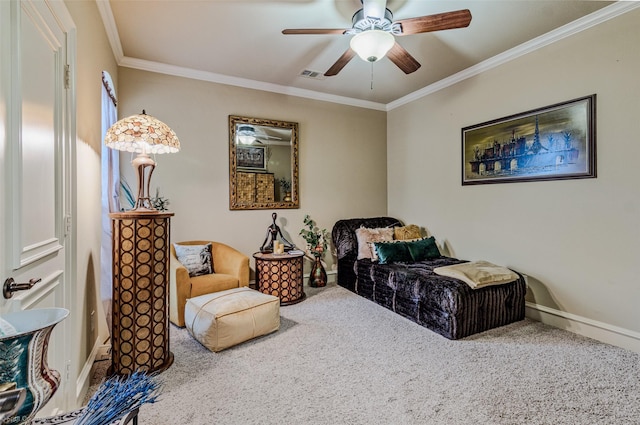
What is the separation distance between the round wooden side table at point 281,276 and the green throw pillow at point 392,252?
0.98 m

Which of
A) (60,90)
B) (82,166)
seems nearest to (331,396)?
(82,166)

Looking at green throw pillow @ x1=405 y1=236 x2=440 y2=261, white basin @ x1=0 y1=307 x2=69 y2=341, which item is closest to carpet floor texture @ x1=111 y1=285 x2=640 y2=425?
green throw pillow @ x1=405 y1=236 x2=440 y2=261

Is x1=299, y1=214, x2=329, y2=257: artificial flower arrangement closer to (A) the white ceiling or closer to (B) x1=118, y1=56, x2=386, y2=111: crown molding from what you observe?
(B) x1=118, y1=56, x2=386, y2=111: crown molding

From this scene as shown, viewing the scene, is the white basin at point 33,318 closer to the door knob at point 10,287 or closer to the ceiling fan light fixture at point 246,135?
the door knob at point 10,287

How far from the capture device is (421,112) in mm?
4508

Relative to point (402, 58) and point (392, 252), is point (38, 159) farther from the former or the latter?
point (392, 252)

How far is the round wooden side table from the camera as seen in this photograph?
364cm

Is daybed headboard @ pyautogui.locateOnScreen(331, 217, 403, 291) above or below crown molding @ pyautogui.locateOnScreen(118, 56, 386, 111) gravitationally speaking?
below

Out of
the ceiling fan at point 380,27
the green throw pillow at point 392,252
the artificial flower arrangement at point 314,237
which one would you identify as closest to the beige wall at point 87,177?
the ceiling fan at point 380,27

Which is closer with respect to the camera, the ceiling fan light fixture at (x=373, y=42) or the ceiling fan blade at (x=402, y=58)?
the ceiling fan light fixture at (x=373, y=42)

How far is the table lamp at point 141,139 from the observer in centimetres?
214

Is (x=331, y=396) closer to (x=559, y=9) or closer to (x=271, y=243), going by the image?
(x=271, y=243)

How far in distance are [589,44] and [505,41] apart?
0.66 metres

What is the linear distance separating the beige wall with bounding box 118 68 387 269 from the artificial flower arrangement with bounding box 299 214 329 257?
10 centimetres
